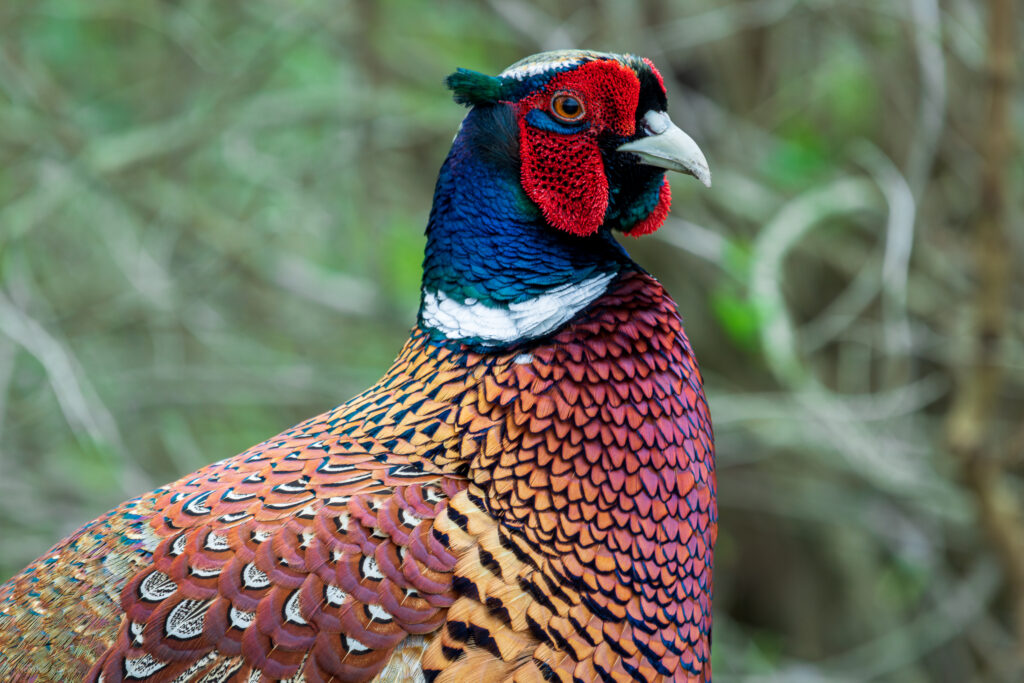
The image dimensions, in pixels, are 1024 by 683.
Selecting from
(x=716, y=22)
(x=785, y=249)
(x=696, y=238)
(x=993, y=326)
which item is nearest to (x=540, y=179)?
(x=785, y=249)

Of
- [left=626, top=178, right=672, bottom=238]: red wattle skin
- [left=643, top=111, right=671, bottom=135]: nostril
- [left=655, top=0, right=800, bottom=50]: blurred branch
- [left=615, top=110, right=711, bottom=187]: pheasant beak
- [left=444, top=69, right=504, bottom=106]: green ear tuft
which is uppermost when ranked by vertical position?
[left=444, top=69, right=504, bottom=106]: green ear tuft

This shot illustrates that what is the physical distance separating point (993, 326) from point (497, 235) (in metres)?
2.63

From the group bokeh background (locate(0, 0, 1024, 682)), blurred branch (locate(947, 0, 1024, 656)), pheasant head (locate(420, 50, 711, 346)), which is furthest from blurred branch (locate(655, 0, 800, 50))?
pheasant head (locate(420, 50, 711, 346))

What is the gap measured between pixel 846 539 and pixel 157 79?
4.90 metres

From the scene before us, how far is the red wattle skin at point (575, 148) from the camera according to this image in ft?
7.18

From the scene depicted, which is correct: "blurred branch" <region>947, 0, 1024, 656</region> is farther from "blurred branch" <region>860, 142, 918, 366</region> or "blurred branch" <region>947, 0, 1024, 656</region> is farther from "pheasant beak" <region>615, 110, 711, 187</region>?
"pheasant beak" <region>615, 110, 711, 187</region>

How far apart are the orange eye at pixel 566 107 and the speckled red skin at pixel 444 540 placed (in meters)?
0.38

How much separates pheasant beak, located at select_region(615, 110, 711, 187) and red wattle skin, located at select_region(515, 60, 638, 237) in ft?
0.20

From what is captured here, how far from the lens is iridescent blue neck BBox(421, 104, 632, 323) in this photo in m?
2.22

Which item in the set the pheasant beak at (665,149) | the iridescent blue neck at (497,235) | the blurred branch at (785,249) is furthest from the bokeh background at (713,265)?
the iridescent blue neck at (497,235)

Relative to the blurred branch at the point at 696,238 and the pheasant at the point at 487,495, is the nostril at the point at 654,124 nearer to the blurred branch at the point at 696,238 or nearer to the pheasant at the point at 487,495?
the pheasant at the point at 487,495

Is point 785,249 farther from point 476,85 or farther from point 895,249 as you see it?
point 476,85

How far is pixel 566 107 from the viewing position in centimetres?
220

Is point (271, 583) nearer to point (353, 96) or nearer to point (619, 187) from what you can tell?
point (619, 187)
